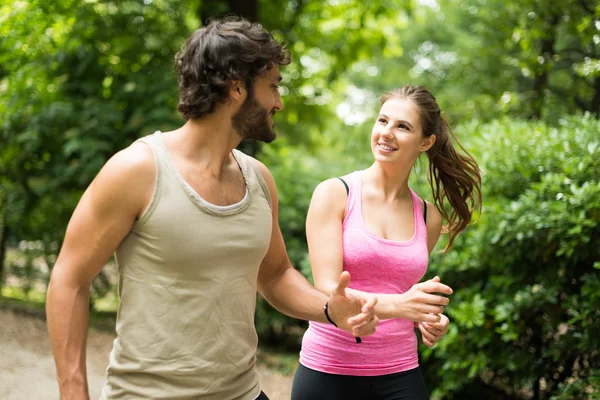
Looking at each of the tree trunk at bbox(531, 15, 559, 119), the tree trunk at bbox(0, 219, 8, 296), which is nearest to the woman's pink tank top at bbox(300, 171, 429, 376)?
the tree trunk at bbox(531, 15, 559, 119)

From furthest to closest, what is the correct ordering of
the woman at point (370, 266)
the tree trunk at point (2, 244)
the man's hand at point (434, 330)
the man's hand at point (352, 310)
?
the tree trunk at point (2, 244), the woman at point (370, 266), the man's hand at point (434, 330), the man's hand at point (352, 310)

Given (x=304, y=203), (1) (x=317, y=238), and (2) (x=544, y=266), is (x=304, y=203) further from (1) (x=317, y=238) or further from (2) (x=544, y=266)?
(1) (x=317, y=238)

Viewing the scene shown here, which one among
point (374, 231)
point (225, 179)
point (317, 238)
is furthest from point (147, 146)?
point (374, 231)

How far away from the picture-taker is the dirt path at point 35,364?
18.4ft

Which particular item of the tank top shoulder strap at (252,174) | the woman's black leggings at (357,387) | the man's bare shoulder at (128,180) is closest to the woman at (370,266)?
the woman's black leggings at (357,387)

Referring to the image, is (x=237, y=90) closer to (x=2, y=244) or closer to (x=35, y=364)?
(x=35, y=364)

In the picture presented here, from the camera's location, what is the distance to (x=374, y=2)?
41.0ft

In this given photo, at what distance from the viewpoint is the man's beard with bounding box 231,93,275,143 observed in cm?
219

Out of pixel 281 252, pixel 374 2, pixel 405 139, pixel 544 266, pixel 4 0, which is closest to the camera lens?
pixel 281 252

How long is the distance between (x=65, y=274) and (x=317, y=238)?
1.22 m

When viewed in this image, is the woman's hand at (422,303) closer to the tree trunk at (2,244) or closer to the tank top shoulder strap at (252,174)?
the tank top shoulder strap at (252,174)

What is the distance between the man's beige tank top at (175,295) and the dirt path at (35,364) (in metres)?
3.95

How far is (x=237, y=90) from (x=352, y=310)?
2.92 feet

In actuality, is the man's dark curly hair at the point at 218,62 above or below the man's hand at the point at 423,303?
above
